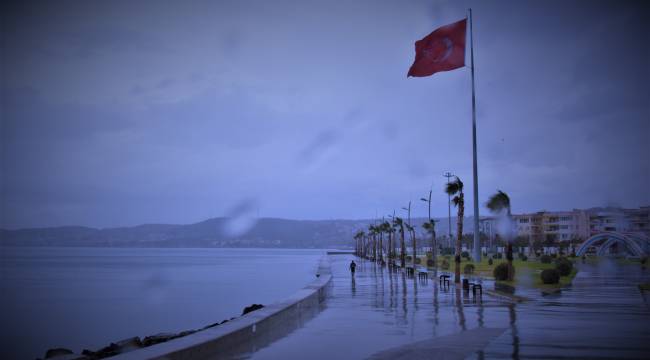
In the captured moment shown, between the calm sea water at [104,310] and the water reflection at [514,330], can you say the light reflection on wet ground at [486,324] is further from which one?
the calm sea water at [104,310]

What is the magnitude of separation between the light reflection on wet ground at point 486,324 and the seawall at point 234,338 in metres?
0.43

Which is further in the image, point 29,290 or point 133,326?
point 29,290

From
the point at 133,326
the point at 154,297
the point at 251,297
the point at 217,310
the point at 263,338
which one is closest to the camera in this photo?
the point at 263,338

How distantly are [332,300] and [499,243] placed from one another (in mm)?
137970

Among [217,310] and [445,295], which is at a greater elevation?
[445,295]

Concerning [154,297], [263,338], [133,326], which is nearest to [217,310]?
[133,326]

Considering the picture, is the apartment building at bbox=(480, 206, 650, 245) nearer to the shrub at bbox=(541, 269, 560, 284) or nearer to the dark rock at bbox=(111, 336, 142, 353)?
the shrub at bbox=(541, 269, 560, 284)

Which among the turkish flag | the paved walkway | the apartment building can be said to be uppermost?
the turkish flag

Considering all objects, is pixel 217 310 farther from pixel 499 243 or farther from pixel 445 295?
pixel 499 243

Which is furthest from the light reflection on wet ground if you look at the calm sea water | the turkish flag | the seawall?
the calm sea water

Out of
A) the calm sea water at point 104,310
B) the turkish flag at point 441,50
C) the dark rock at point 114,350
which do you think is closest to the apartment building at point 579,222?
the calm sea water at point 104,310

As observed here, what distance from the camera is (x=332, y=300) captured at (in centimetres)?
2534

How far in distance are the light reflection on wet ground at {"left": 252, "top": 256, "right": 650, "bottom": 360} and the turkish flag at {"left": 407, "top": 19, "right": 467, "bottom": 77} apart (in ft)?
38.3

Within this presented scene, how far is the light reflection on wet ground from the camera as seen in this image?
41.0ft
